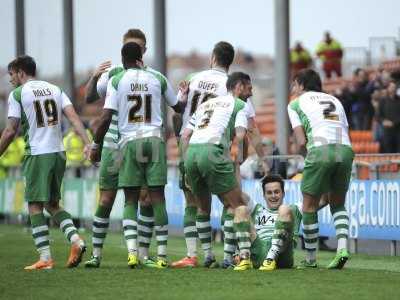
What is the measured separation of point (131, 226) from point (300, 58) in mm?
22417

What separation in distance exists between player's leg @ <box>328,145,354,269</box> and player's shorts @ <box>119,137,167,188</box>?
1848mm

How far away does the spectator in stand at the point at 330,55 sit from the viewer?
3572 cm

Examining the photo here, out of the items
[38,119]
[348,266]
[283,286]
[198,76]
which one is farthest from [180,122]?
[283,286]

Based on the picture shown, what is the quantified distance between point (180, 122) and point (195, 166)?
130 cm

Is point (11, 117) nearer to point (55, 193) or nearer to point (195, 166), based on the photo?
point (55, 193)

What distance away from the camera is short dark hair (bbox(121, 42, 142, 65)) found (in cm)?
1433

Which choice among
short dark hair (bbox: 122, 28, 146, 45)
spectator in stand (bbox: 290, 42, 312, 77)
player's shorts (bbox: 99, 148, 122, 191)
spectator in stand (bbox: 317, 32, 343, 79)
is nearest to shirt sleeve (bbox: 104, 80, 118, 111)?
player's shorts (bbox: 99, 148, 122, 191)

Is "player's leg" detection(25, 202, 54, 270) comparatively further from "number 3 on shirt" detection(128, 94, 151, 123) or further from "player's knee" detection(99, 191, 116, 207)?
"number 3 on shirt" detection(128, 94, 151, 123)

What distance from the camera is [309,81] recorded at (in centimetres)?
1419

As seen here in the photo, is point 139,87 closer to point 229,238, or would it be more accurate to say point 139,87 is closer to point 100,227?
point 100,227

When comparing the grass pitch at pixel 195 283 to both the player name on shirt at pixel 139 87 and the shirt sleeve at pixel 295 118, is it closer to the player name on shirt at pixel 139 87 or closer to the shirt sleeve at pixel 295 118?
the shirt sleeve at pixel 295 118

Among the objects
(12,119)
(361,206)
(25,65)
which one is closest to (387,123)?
(361,206)

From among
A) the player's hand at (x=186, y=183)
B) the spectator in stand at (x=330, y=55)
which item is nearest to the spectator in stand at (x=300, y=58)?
the spectator in stand at (x=330, y=55)

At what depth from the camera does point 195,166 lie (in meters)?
13.9
